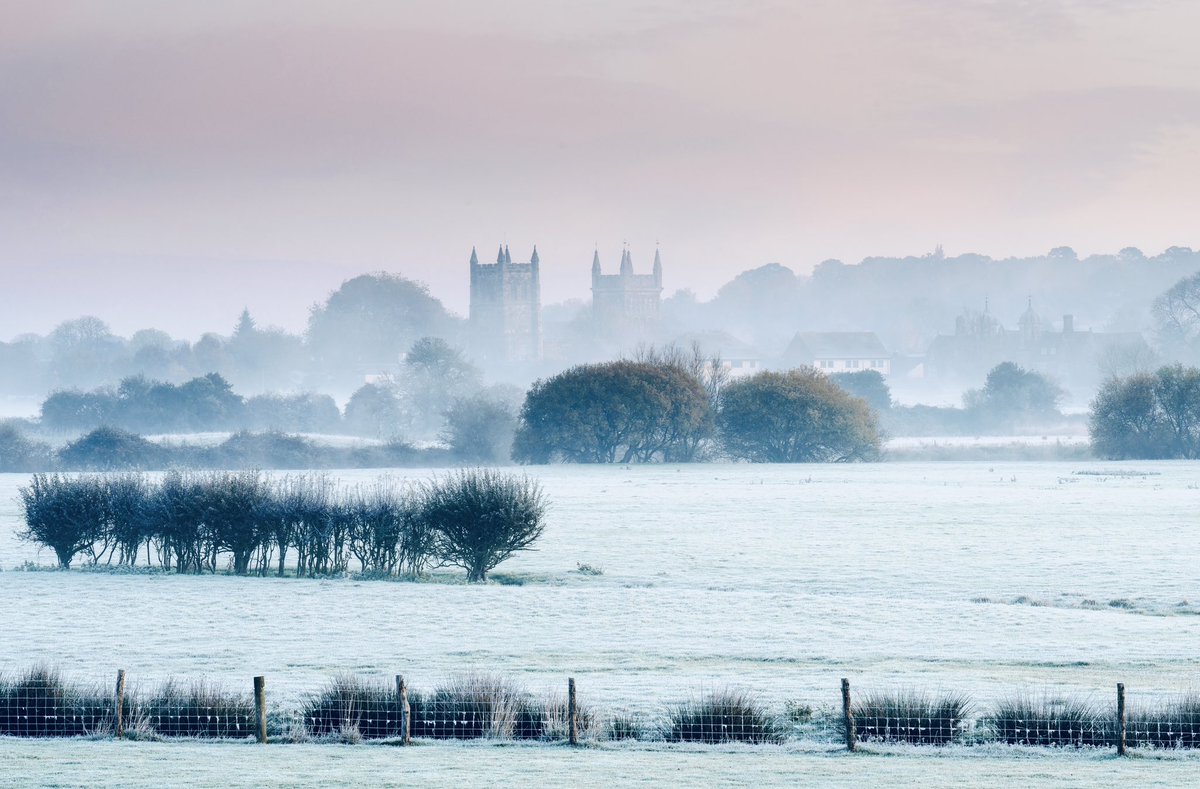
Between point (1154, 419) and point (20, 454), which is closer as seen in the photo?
point (1154, 419)

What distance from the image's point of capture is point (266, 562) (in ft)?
131

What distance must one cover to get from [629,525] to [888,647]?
84.6 feet

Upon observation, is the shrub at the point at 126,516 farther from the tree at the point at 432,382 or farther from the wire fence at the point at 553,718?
the tree at the point at 432,382

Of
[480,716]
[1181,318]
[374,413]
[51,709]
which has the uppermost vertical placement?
[1181,318]

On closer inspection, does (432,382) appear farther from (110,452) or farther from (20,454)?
(110,452)

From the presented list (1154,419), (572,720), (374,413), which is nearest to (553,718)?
(572,720)

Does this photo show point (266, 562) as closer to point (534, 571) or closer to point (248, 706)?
point (534, 571)

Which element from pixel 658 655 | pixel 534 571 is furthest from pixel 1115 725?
pixel 534 571

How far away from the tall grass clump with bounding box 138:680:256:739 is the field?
859mm

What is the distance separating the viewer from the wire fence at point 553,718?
18297 mm

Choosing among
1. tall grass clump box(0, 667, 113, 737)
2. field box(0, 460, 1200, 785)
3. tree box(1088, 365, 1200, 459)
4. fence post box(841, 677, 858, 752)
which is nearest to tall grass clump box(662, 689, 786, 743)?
field box(0, 460, 1200, 785)

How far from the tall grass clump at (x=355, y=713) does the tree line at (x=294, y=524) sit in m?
19.1

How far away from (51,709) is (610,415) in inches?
2793

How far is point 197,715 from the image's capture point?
62.1ft
